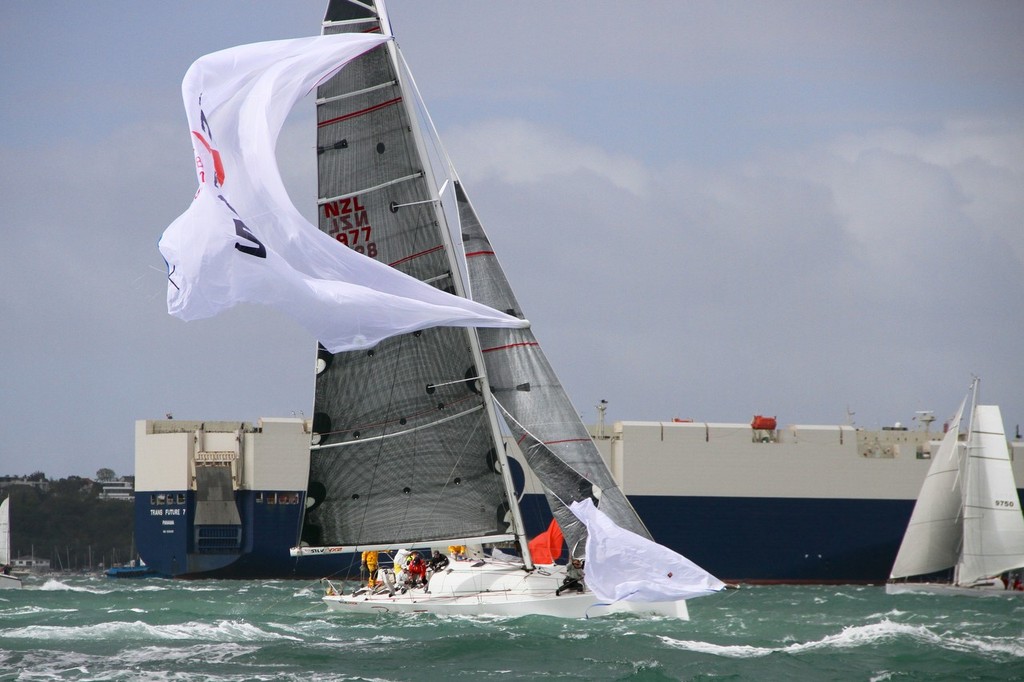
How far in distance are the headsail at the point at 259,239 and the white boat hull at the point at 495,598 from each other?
272 inches

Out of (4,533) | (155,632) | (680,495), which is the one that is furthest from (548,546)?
(4,533)

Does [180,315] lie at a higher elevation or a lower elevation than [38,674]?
higher

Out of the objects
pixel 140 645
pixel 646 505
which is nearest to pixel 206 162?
pixel 140 645

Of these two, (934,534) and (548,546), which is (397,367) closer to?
(548,546)

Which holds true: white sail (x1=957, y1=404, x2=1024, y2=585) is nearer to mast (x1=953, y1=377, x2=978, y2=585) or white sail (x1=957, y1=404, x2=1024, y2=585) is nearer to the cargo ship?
mast (x1=953, y1=377, x2=978, y2=585)

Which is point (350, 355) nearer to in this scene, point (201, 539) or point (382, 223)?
point (382, 223)

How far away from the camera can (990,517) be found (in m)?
36.3

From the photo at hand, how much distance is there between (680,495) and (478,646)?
89.1 ft

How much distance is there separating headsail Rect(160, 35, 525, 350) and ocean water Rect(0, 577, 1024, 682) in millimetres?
4404

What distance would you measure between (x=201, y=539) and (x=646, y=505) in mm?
14031

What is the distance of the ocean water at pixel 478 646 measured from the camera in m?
15.7

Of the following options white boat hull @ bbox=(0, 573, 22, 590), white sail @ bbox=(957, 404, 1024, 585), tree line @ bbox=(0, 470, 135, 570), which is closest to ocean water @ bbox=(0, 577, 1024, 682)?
white sail @ bbox=(957, 404, 1024, 585)

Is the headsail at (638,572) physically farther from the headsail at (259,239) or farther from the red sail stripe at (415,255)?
the red sail stripe at (415,255)

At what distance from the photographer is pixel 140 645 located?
58.9ft
